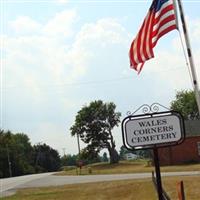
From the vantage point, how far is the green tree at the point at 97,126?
89.9m

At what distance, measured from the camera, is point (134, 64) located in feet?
35.8

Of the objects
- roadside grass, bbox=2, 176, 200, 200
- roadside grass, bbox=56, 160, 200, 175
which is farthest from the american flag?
roadside grass, bbox=56, 160, 200, 175

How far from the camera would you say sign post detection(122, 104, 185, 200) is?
340 inches

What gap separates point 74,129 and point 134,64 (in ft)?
263

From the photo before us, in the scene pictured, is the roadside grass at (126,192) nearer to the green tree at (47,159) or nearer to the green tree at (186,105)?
the green tree at (186,105)

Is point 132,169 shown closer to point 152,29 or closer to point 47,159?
point 152,29

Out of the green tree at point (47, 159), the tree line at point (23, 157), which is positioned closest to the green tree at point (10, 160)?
the tree line at point (23, 157)

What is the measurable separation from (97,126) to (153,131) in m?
81.1

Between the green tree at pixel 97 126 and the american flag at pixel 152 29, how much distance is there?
78.7 meters

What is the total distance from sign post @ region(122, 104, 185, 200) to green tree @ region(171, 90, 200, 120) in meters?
84.8

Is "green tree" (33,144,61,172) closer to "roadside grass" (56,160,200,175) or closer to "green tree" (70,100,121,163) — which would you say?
"green tree" (70,100,121,163)

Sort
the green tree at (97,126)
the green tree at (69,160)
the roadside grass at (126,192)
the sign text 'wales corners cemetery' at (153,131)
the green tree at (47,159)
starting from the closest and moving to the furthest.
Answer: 1. the sign text 'wales corners cemetery' at (153,131)
2. the roadside grass at (126,192)
3. the green tree at (97,126)
4. the green tree at (47,159)
5. the green tree at (69,160)

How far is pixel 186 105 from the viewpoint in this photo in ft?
315

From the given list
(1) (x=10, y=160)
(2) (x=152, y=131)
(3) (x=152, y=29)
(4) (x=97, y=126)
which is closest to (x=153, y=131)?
(2) (x=152, y=131)
